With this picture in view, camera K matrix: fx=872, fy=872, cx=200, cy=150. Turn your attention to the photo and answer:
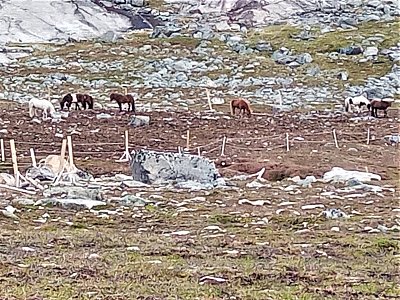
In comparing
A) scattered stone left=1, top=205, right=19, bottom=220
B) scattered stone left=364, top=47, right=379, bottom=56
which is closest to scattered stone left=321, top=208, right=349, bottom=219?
scattered stone left=1, top=205, right=19, bottom=220

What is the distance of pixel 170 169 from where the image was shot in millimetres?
23062

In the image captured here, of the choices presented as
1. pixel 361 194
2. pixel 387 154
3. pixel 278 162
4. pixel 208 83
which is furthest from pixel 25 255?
pixel 208 83

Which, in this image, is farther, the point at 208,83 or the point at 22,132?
the point at 208,83

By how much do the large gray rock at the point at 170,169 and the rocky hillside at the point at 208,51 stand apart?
32.0 meters

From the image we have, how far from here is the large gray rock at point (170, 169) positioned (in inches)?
894

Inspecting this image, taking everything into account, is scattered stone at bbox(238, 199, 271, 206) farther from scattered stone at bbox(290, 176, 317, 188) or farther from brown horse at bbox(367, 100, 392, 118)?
brown horse at bbox(367, 100, 392, 118)

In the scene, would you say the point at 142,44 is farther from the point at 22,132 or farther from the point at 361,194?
the point at 361,194

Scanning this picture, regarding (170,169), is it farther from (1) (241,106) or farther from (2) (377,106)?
(2) (377,106)

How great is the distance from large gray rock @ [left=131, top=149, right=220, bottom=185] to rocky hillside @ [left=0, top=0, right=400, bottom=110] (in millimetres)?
32045

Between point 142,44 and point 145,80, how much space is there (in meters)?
Answer: 22.7

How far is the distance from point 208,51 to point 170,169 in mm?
65480

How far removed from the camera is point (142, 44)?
9375 centimetres

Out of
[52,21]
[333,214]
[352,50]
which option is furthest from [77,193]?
[52,21]

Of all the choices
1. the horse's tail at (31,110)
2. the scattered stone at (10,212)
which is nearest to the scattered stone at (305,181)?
the scattered stone at (10,212)
